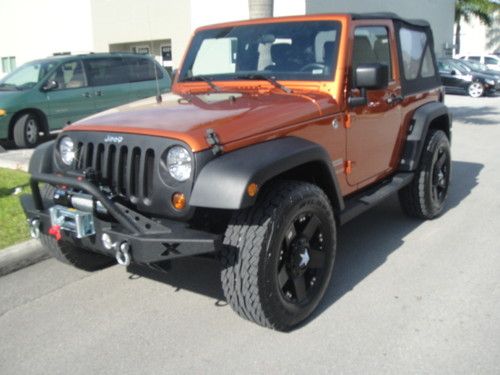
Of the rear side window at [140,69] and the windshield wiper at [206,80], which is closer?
the windshield wiper at [206,80]

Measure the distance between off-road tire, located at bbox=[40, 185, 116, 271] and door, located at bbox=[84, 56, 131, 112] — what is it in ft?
21.8

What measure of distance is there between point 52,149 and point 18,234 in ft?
4.53

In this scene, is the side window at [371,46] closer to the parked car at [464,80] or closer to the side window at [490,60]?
the parked car at [464,80]

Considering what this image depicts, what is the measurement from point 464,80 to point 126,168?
64.6ft

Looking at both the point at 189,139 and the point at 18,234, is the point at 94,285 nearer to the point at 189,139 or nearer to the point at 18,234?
the point at 18,234

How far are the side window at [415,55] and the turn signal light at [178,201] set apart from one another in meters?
2.81

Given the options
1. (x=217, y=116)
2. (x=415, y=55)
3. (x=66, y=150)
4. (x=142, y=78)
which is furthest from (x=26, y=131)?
(x=217, y=116)

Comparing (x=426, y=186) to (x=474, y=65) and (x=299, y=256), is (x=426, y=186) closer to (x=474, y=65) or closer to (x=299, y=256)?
(x=299, y=256)

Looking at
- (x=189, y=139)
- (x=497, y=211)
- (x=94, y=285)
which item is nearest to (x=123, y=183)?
(x=189, y=139)

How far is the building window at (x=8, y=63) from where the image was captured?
1126 inches

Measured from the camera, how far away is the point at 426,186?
5164mm

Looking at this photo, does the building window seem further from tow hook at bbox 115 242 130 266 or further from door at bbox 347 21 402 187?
tow hook at bbox 115 242 130 266

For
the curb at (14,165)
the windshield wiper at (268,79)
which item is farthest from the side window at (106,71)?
the windshield wiper at (268,79)

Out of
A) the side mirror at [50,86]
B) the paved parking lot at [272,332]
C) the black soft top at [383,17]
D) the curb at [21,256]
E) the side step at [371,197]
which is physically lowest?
the paved parking lot at [272,332]
